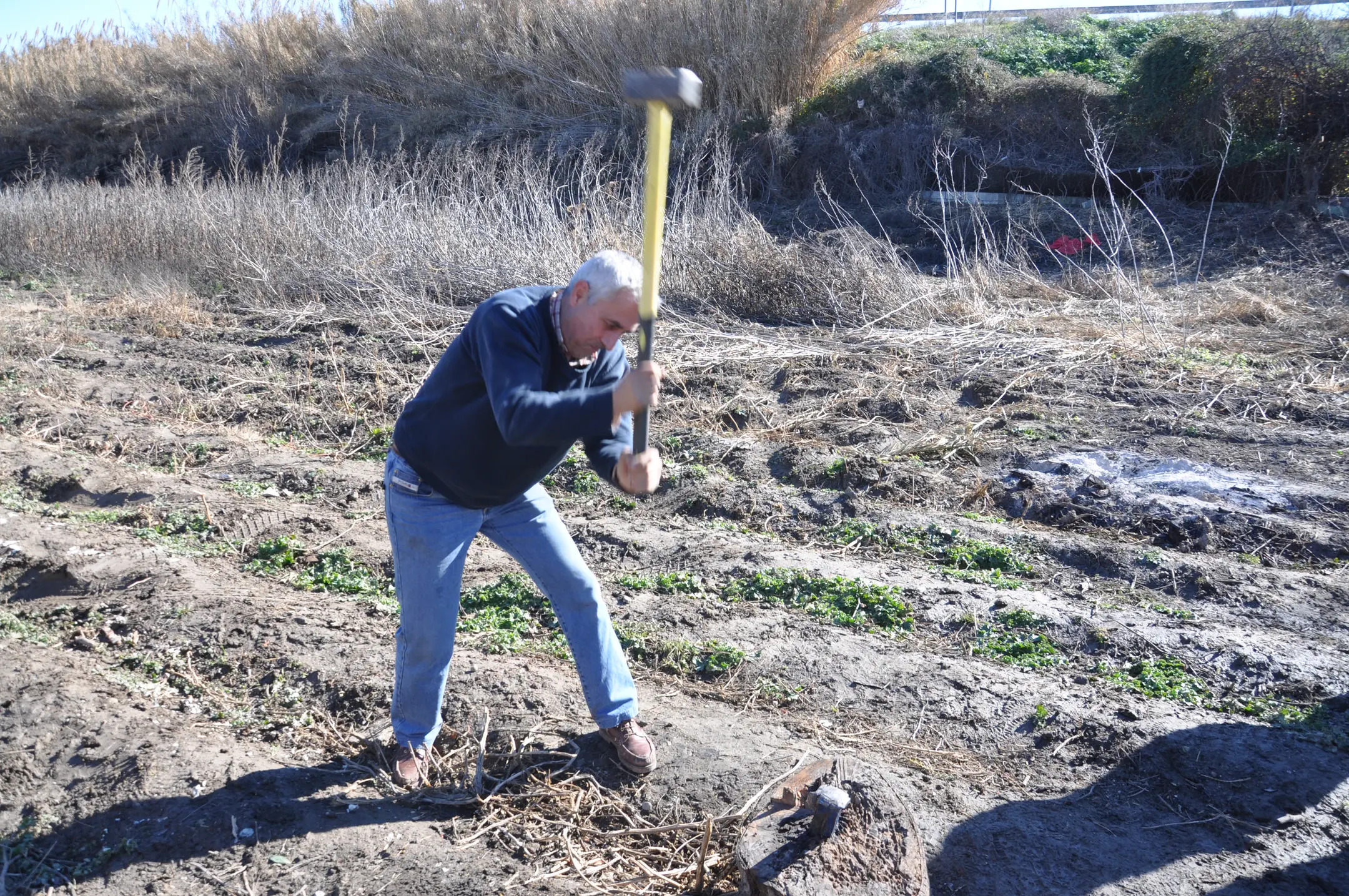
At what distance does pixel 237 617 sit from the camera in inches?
175

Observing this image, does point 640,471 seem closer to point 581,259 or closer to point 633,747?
point 633,747

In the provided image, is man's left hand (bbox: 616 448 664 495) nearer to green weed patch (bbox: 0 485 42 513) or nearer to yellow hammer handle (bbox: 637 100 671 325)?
yellow hammer handle (bbox: 637 100 671 325)

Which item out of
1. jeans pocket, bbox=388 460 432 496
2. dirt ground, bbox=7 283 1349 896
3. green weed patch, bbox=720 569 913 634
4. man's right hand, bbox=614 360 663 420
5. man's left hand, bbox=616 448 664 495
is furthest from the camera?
green weed patch, bbox=720 569 913 634

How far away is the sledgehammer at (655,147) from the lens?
2.36 metres

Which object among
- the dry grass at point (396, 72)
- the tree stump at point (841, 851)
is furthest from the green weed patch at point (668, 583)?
the dry grass at point (396, 72)

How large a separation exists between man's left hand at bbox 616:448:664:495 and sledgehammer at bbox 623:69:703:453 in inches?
7.6

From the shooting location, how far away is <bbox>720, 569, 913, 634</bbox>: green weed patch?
4562 mm

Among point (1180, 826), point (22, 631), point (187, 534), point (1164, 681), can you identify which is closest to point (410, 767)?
point (22, 631)

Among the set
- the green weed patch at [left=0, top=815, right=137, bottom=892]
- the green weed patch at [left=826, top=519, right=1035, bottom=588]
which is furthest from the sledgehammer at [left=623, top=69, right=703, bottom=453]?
the green weed patch at [left=826, top=519, right=1035, bottom=588]

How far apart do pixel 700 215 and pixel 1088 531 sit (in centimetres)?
767

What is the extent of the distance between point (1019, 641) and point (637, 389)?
2.66m

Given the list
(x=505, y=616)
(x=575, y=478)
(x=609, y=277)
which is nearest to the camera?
(x=609, y=277)

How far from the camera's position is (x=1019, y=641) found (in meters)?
A: 4.36

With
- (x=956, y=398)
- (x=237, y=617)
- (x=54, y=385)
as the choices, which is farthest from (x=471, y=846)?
(x=54, y=385)
